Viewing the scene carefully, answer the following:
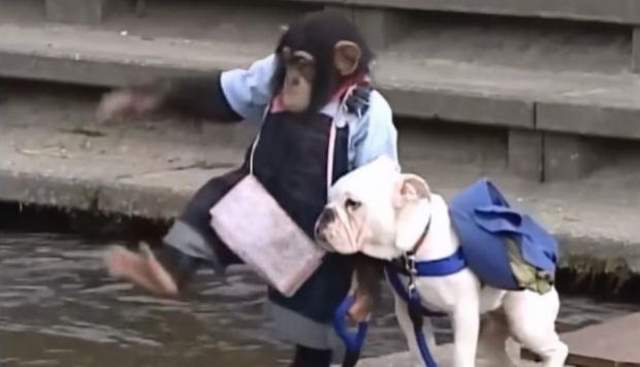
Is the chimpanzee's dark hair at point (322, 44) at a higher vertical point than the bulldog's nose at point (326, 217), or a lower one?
higher

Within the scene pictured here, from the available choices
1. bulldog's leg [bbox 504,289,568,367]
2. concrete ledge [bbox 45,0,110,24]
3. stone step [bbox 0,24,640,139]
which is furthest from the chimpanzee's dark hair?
concrete ledge [bbox 45,0,110,24]

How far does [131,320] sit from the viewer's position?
7.57 meters

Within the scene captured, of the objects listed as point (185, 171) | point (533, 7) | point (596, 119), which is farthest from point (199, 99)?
point (533, 7)

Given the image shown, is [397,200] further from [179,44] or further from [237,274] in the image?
[179,44]

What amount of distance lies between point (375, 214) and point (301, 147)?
1.32ft

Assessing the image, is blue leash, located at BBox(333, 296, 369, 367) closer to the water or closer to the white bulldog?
the white bulldog

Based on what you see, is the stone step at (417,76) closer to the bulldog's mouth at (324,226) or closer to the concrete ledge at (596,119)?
the concrete ledge at (596,119)

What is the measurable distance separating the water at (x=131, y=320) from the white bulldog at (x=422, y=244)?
1.92 metres

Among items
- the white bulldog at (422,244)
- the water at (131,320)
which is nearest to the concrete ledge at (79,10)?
the water at (131,320)

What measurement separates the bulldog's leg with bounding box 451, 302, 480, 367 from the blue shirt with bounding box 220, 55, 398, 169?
1.45 feet

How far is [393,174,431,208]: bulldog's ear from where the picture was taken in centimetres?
495

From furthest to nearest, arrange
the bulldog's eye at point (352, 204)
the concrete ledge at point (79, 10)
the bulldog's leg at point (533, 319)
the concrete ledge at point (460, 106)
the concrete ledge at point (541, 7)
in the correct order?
the concrete ledge at point (79, 10) < the concrete ledge at point (541, 7) < the concrete ledge at point (460, 106) < the bulldog's leg at point (533, 319) < the bulldog's eye at point (352, 204)

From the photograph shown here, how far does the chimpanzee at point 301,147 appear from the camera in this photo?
5.22 m

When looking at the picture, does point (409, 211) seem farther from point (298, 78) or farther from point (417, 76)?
point (417, 76)
